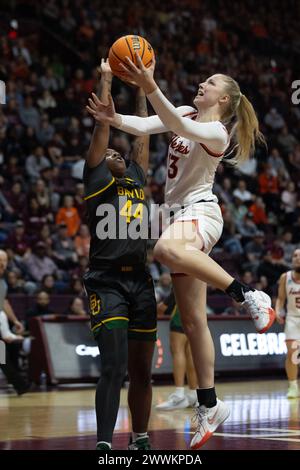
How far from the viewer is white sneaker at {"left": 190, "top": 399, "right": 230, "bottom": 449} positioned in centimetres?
630

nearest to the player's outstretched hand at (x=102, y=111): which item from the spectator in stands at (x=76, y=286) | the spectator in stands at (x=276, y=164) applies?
the spectator in stands at (x=76, y=286)

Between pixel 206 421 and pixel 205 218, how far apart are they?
4.63ft

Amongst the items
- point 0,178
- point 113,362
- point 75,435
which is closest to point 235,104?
point 113,362

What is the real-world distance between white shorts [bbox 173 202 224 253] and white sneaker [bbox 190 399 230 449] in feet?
3.65

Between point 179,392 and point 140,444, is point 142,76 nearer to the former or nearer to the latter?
point 140,444

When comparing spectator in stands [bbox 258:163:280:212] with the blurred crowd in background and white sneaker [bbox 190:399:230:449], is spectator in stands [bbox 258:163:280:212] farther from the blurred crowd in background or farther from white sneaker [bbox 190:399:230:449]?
white sneaker [bbox 190:399:230:449]

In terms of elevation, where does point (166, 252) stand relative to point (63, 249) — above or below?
above

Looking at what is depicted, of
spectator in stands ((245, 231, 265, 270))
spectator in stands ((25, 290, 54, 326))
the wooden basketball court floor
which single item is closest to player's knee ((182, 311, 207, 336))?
the wooden basketball court floor

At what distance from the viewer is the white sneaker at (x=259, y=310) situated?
20.7 feet

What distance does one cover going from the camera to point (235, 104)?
6.78 meters

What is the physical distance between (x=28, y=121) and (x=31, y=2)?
217 inches

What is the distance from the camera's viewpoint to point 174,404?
1085 cm

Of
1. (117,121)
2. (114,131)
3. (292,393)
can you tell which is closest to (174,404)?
(292,393)

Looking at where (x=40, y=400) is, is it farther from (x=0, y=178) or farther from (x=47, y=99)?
(x=47, y=99)
